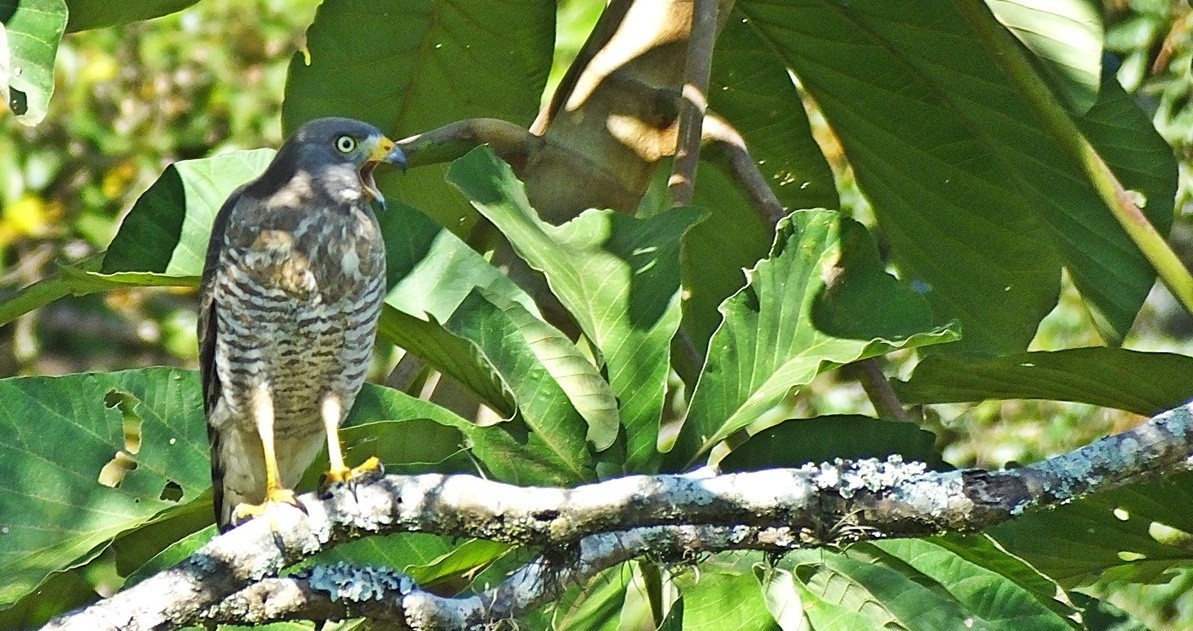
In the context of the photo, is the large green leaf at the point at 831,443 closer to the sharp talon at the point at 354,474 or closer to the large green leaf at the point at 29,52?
the sharp talon at the point at 354,474

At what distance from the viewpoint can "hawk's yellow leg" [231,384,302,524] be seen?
93.4 inches

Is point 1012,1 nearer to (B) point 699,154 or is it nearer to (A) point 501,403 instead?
(B) point 699,154

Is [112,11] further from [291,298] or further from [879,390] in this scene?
[879,390]

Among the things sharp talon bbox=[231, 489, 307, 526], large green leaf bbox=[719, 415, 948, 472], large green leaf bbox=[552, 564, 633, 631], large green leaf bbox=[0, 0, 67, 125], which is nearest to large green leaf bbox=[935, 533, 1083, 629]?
large green leaf bbox=[719, 415, 948, 472]

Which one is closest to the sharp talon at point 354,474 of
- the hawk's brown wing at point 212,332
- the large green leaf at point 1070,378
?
the hawk's brown wing at point 212,332

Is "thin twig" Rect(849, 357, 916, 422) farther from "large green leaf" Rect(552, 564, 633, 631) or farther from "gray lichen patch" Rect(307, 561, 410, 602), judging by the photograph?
"gray lichen patch" Rect(307, 561, 410, 602)

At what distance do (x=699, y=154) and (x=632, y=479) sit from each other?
3.49 feet

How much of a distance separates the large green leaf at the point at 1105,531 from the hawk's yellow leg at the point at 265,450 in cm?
120

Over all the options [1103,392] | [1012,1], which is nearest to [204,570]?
[1103,392]

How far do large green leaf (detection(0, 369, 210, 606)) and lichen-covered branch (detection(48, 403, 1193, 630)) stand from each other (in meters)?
0.55

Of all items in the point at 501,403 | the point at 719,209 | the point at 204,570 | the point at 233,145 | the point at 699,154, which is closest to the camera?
the point at 204,570

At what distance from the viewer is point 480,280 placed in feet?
7.36

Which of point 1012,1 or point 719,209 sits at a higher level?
point 1012,1

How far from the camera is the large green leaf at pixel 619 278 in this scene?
2.10 m
